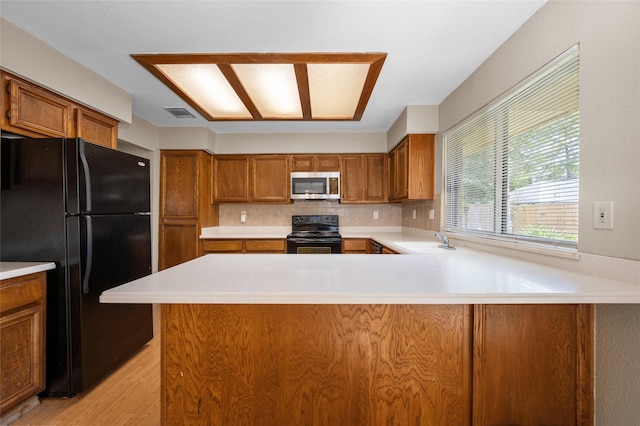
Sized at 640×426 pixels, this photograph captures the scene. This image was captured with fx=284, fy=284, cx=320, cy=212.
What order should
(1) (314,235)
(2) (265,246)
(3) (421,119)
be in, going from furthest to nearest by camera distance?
(1) (314,235)
(2) (265,246)
(3) (421,119)

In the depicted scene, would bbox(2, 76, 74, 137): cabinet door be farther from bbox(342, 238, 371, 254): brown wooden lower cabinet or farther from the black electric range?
bbox(342, 238, 371, 254): brown wooden lower cabinet

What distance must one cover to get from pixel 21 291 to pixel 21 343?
0.30m

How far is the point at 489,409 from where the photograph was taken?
1158mm

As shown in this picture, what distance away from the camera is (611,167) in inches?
48.4

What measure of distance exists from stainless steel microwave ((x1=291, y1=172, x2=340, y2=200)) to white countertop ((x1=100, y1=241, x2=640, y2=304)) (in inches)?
102

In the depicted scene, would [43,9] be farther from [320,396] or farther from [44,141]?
[320,396]

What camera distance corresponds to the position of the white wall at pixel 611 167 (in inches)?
44.8

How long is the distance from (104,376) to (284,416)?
5.71 feet

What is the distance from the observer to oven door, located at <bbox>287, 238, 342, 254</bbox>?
378cm

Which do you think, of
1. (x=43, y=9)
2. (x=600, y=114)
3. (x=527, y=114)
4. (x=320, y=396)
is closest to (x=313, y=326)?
(x=320, y=396)

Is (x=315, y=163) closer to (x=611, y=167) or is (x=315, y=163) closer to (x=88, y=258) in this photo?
(x=88, y=258)

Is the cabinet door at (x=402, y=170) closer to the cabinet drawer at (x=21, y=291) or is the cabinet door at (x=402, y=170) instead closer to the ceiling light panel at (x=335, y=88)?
the ceiling light panel at (x=335, y=88)

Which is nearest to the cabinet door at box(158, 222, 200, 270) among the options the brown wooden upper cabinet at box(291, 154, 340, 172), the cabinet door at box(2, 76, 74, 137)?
Answer: the brown wooden upper cabinet at box(291, 154, 340, 172)

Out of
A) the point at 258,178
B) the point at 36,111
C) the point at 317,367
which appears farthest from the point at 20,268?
the point at 258,178
